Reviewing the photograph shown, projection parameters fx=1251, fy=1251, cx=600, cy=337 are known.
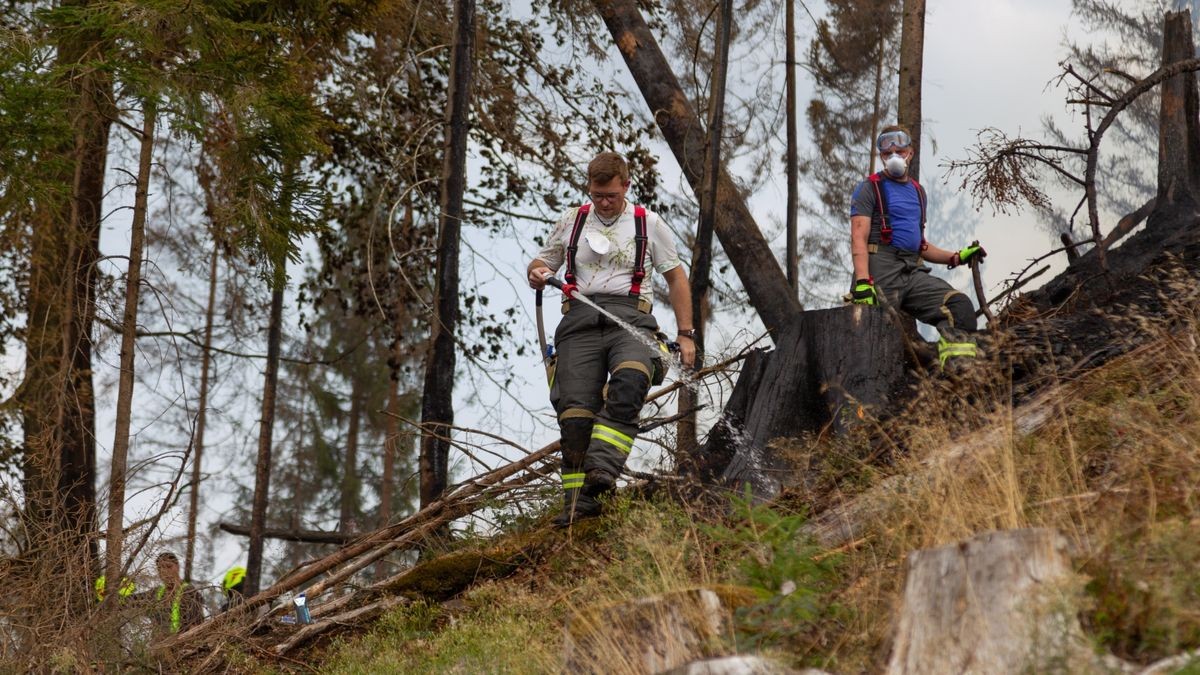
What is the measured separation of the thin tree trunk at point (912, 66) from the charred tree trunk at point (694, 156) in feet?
5.45

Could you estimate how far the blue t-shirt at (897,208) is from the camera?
8.22m

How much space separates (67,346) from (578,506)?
6.29 metres

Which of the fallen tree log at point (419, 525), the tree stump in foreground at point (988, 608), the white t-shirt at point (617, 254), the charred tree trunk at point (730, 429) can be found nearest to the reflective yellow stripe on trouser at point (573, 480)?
the charred tree trunk at point (730, 429)

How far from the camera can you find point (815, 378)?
7699 mm

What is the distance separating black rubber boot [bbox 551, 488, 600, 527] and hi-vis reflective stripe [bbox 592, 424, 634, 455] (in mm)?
353

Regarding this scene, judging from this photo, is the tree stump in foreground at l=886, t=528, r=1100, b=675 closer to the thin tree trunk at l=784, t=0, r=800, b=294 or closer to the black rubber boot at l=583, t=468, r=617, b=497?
the black rubber boot at l=583, t=468, r=617, b=497

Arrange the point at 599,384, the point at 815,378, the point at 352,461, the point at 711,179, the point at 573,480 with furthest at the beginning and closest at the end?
the point at 352,461, the point at 711,179, the point at 815,378, the point at 599,384, the point at 573,480

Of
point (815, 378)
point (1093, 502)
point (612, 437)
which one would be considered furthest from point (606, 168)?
point (1093, 502)

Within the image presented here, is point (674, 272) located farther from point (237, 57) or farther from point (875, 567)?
point (237, 57)

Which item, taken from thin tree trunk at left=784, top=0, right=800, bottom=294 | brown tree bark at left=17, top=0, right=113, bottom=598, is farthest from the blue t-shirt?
thin tree trunk at left=784, top=0, right=800, bottom=294

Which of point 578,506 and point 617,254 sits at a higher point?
point 617,254

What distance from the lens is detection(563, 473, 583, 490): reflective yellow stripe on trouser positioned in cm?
724

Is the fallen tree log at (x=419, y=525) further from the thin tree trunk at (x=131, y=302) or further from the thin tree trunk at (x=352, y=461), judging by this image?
the thin tree trunk at (x=352, y=461)

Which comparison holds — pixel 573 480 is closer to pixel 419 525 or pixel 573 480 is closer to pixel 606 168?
pixel 606 168
